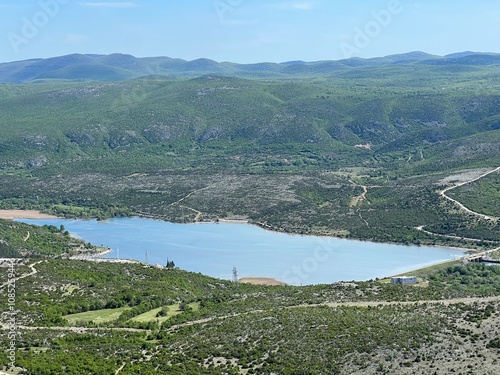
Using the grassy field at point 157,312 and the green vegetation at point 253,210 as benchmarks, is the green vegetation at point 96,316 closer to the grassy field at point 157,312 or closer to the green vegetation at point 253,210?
the green vegetation at point 253,210

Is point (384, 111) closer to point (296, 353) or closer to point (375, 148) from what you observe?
point (375, 148)

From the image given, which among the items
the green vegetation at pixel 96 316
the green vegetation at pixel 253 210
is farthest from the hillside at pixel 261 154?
the green vegetation at pixel 96 316

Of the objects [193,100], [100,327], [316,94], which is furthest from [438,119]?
[100,327]

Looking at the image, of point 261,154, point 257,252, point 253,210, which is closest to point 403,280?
point 257,252

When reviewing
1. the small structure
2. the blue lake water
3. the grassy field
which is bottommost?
the blue lake water

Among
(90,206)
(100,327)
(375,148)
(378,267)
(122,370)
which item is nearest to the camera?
(122,370)

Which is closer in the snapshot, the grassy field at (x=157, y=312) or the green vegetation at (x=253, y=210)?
the green vegetation at (x=253, y=210)

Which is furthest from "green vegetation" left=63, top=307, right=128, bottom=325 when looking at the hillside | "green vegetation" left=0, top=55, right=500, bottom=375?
the hillside

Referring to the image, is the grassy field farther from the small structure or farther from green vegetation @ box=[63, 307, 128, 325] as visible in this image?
the small structure
